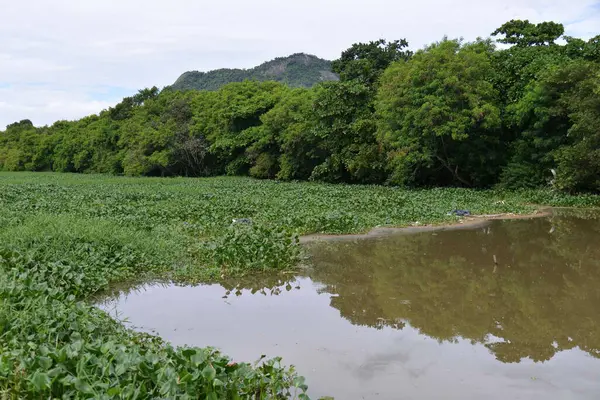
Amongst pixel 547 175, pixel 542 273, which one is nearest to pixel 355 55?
pixel 547 175

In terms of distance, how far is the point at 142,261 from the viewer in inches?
346

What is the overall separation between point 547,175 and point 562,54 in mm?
4736

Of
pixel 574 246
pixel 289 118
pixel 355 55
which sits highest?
pixel 355 55

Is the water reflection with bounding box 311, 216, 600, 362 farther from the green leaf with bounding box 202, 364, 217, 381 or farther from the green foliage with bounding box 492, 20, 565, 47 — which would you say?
the green foliage with bounding box 492, 20, 565, 47

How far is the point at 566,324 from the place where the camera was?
628 centimetres


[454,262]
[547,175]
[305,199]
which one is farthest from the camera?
[547,175]

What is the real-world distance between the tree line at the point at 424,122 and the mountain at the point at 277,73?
33618mm

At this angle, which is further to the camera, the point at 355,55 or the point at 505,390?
the point at 355,55

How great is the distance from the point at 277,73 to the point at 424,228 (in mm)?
64649

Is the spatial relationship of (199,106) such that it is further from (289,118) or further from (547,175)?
(547,175)

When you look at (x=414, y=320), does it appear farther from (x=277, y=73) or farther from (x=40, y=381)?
(x=277, y=73)

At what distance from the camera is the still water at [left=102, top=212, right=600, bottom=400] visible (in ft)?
15.8

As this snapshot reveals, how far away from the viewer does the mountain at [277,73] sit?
71625 millimetres

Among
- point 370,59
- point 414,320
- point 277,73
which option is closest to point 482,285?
point 414,320
